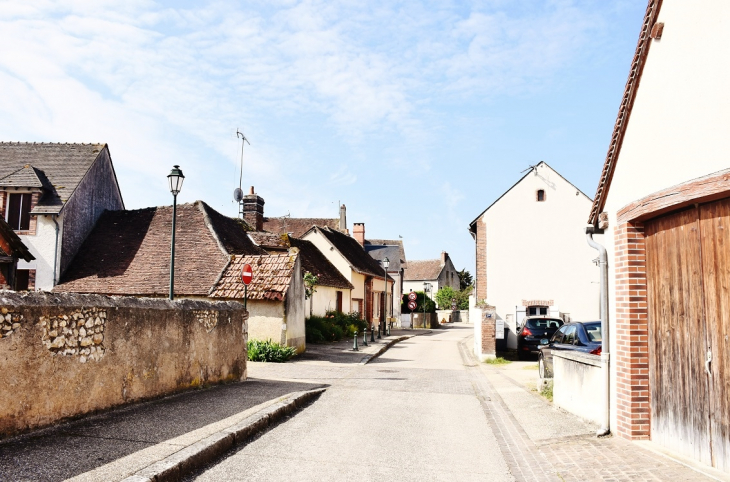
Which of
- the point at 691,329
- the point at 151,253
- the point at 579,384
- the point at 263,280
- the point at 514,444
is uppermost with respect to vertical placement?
the point at 151,253

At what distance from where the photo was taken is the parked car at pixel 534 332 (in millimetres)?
19844

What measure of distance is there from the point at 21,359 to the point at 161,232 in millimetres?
19116

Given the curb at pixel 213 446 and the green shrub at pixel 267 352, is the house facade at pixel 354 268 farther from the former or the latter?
the curb at pixel 213 446

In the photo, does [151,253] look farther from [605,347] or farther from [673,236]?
[673,236]

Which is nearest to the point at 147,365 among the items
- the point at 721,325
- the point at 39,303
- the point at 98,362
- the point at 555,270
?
the point at 98,362

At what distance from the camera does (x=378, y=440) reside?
793cm

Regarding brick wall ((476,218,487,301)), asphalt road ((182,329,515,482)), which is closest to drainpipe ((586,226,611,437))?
asphalt road ((182,329,515,482))

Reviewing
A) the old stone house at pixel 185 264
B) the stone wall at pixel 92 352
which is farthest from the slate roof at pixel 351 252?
the stone wall at pixel 92 352

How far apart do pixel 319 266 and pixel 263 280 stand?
47.5ft

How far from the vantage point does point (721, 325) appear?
573cm

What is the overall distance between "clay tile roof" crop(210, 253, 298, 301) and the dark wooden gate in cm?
1228

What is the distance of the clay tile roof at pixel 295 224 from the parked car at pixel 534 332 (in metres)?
33.0

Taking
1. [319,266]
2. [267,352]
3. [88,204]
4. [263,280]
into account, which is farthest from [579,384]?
[319,266]

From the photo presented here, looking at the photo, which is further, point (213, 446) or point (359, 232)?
point (359, 232)
